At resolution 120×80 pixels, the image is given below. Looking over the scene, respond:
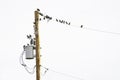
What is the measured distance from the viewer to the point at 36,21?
16.7 meters

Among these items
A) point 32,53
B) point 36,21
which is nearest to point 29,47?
point 32,53

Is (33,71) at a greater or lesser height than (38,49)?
lesser

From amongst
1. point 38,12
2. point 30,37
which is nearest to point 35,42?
point 30,37

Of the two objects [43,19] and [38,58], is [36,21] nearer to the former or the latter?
[43,19]

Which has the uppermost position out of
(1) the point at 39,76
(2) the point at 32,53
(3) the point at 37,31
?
(3) the point at 37,31

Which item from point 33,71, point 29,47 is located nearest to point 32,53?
point 29,47

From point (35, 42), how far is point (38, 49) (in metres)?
0.37

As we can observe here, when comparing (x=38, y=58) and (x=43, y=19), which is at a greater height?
(x=43, y=19)

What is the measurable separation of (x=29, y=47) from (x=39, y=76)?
156 centimetres

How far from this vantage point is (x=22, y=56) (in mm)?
16688

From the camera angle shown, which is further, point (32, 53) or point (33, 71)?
point (33, 71)

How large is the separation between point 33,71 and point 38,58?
1086 millimetres

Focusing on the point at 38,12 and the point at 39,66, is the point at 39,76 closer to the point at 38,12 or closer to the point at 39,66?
the point at 39,66

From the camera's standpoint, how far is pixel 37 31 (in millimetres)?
16656
